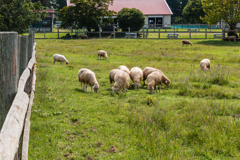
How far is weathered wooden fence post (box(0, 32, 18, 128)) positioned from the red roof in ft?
168

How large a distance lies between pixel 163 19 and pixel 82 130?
50.5 metres

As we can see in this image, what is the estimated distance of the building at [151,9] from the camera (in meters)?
52.3

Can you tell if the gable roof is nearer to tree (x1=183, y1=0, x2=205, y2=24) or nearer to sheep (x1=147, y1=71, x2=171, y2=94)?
tree (x1=183, y1=0, x2=205, y2=24)

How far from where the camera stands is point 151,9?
53438 millimetres

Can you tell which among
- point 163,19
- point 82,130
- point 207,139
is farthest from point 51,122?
point 163,19

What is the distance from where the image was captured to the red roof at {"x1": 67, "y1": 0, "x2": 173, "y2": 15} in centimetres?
5232

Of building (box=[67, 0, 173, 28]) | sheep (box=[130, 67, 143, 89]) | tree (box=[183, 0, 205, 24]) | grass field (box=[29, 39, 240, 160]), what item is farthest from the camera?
tree (box=[183, 0, 205, 24])

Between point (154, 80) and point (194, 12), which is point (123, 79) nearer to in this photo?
point (154, 80)

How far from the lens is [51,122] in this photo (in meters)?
5.82

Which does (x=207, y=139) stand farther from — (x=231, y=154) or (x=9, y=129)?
(x=9, y=129)

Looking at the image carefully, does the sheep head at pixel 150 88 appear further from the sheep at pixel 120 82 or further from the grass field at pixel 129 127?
the sheep at pixel 120 82

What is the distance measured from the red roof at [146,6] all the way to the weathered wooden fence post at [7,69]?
51354mm

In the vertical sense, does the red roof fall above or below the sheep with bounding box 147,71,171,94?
above

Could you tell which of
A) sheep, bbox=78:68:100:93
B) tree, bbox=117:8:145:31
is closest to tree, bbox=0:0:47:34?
sheep, bbox=78:68:100:93
